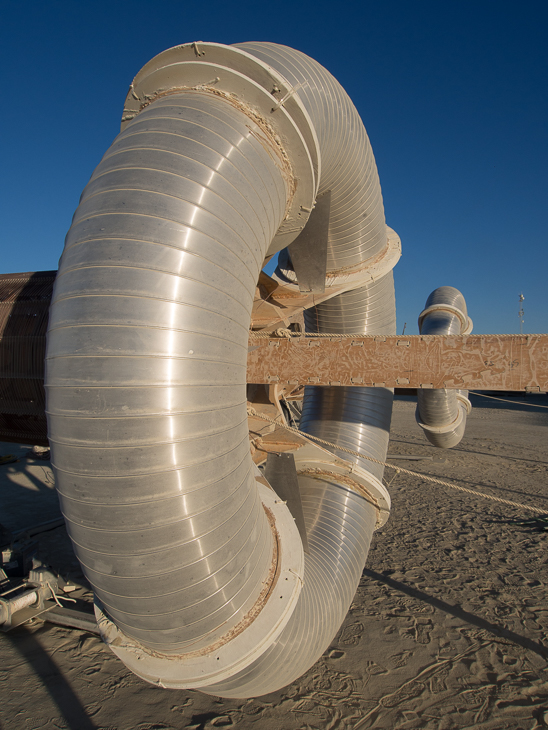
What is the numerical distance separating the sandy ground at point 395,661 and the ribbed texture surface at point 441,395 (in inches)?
60.6

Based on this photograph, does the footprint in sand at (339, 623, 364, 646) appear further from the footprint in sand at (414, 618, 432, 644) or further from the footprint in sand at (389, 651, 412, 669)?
the footprint in sand at (414, 618, 432, 644)

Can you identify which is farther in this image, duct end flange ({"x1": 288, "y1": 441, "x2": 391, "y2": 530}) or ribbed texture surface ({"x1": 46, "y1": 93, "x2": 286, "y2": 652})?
duct end flange ({"x1": 288, "y1": 441, "x2": 391, "y2": 530})

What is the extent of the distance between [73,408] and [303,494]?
2.58m

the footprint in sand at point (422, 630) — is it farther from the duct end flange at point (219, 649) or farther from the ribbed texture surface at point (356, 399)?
the duct end flange at point (219, 649)

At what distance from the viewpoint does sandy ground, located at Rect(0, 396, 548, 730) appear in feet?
9.95

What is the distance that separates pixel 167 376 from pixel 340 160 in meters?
2.06

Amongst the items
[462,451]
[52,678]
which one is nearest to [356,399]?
[52,678]

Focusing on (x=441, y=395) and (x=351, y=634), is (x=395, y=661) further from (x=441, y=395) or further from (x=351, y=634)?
(x=441, y=395)

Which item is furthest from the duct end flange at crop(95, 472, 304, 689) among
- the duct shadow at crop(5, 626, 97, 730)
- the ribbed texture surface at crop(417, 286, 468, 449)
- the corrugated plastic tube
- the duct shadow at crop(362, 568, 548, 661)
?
the ribbed texture surface at crop(417, 286, 468, 449)

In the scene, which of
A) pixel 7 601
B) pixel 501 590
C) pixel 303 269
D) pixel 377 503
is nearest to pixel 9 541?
pixel 7 601

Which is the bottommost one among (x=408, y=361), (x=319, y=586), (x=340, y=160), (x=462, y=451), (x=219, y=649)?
(x=462, y=451)

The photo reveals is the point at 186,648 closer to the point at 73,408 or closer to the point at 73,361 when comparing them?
the point at 73,408

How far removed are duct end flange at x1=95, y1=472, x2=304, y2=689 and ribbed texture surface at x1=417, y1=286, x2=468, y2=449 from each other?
5.17 m

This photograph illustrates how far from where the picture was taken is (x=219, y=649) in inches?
70.4
